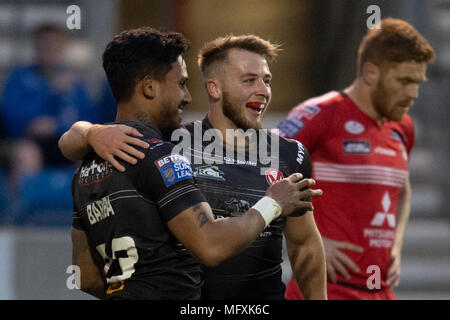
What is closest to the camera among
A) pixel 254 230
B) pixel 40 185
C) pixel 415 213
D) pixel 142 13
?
pixel 254 230

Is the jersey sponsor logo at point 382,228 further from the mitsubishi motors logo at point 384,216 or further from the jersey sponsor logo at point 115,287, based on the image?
the jersey sponsor logo at point 115,287

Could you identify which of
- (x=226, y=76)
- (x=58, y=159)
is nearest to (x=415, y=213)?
(x=58, y=159)

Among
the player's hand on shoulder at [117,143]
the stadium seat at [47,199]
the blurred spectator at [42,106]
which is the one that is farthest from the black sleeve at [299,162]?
the blurred spectator at [42,106]

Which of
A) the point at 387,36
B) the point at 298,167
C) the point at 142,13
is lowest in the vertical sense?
the point at 298,167

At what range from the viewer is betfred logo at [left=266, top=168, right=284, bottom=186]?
11.8ft

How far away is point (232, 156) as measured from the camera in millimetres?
3699

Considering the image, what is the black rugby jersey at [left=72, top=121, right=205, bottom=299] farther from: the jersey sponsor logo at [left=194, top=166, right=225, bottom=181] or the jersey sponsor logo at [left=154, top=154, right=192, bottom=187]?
the jersey sponsor logo at [left=194, top=166, right=225, bottom=181]

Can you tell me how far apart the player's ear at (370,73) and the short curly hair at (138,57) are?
1956mm

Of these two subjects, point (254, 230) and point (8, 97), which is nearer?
point (254, 230)

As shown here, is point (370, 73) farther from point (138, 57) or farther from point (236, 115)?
point (138, 57)

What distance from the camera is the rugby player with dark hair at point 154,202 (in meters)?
2.85

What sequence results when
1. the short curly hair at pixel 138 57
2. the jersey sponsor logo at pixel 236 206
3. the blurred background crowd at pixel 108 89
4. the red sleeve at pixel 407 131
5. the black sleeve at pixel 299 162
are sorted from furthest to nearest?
the blurred background crowd at pixel 108 89, the red sleeve at pixel 407 131, the black sleeve at pixel 299 162, the jersey sponsor logo at pixel 236 206, the short curly hair at pixel 138 57
